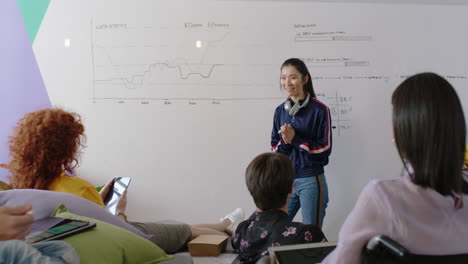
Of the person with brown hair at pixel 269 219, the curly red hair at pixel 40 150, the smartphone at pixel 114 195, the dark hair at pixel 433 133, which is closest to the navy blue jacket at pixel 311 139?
the person with brown hair at pixel 269 219

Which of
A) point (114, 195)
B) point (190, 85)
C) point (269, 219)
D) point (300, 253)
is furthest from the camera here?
point (190, 85)

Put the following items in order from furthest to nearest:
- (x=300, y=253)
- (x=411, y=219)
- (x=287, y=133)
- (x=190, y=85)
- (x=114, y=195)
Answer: (x=190, y=85) → (x=287, y=133) → (x=114, y=195) → (x=300, y=253) → (x=411, y=219)

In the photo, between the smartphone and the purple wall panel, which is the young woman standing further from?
the purple wall panel

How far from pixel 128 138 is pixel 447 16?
281cm

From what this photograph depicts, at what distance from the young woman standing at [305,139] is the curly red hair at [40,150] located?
143 cm

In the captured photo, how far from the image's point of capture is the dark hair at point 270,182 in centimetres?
155

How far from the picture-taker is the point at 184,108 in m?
3.08

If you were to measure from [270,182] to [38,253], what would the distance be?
0.89 m

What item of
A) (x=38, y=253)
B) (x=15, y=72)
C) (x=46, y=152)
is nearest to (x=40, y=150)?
(x=46, y=152)

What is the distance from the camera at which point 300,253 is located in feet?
3.73

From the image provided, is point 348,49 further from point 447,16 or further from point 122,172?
point 122,172

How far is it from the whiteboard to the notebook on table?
193cm

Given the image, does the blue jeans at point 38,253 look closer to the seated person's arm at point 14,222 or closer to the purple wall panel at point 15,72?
the seated person's arm at point 14,222

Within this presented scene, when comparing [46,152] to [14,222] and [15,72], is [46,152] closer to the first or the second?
[14,222]
